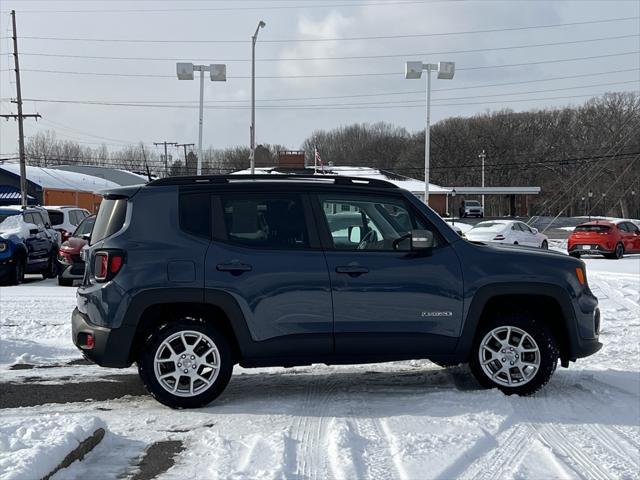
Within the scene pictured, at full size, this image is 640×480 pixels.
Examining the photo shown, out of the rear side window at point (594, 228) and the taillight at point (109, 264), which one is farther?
the rear side window at point (594, 228)

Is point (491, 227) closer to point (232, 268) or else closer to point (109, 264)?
point (232, 268)

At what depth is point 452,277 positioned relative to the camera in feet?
20.9

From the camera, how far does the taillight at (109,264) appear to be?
5.99 m

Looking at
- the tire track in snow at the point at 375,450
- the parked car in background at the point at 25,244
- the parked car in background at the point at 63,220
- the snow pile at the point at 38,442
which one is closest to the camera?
the snow pile at the point at 38,442

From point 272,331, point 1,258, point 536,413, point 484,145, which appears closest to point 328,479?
point 272,331

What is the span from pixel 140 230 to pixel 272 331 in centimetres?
138

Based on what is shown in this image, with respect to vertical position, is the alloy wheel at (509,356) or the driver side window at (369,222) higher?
the driver side window at (369,222)

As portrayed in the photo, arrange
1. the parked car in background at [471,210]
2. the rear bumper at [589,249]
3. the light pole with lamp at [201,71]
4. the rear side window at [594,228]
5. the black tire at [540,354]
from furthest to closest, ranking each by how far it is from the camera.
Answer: the parked car in background at [471,210], the light pole with lamp at [201,71], the rear side window at [594,228], the rear bumper at [589,249], the black tire at [540,354]

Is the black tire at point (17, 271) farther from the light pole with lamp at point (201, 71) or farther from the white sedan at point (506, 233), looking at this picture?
the white sedan at point (506, 233)

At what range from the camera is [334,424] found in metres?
5.52

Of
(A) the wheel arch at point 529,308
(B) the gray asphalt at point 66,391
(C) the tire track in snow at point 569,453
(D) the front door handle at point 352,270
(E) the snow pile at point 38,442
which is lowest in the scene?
(B) the gray asphalt at point 66,391

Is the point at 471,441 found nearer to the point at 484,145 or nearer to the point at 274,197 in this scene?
the point at 274,197

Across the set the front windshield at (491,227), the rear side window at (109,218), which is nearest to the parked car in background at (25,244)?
the rear side window at (109,218)

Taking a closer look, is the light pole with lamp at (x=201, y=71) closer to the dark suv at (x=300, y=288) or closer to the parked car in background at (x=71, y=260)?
the parked car in background at (x=71, y=260)
